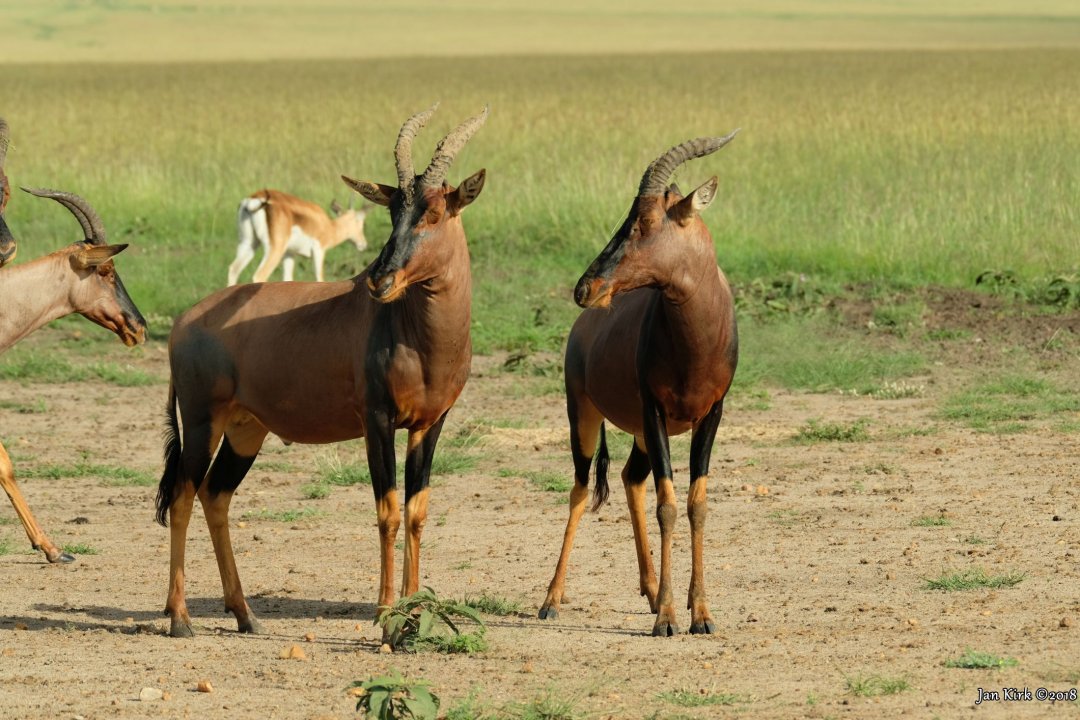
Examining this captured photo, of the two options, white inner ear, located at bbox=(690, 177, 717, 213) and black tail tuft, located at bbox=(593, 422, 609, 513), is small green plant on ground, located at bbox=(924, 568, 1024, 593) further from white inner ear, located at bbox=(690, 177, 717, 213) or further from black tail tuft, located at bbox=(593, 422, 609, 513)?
white inner ear, located at bbox=(690, 177, 717, 213)

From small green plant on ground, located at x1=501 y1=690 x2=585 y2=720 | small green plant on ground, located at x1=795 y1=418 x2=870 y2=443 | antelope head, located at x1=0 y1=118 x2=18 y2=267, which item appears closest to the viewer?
small green plant on ground, located at x1=501 y1=690 x2=585 y2=720

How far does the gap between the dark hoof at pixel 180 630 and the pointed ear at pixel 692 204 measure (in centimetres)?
278

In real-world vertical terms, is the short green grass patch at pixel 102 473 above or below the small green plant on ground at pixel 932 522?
below

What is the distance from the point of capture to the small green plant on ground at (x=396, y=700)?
534 cm

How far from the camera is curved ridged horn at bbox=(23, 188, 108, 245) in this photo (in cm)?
814

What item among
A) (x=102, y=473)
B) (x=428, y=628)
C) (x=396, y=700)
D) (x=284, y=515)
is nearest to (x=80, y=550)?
(x=284, y=515)

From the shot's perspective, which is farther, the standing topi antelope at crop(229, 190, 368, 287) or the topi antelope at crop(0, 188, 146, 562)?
the standing topi antelope at crop(229, 190, 368, 287)

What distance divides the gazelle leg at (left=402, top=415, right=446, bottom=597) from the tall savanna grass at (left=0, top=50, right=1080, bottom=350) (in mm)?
7090

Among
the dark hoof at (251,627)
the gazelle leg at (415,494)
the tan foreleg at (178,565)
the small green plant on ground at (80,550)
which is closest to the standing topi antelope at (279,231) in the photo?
the small green plant on ground at (80,550)

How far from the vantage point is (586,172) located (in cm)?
2166

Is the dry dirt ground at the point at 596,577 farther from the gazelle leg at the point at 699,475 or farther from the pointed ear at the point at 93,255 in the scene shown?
the pointed ear at the point at 93,255

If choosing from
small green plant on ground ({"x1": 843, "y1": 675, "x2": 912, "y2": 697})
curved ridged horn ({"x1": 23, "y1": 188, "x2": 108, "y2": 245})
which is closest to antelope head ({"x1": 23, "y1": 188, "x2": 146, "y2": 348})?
curved ridged horn ({"x1": 23, "y1": 188, "x2": 108, "y2": 245})

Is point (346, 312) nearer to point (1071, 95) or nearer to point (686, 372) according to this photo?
point (686, 372)

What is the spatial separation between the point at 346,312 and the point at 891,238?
10.3m
